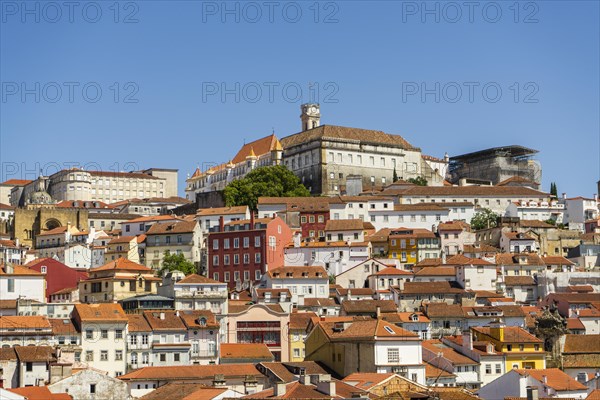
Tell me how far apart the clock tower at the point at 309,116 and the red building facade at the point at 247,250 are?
2832 inches

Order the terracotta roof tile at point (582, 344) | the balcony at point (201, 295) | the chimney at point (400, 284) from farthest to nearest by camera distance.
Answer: the chimney at point (400, 284) < the balcony at point (201, 295) < the terracotta roof tile at point (582, 344)

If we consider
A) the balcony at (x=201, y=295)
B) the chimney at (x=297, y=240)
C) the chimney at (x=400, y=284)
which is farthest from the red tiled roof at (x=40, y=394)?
the chimney at (x=297, y=240)

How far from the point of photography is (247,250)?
325 ft

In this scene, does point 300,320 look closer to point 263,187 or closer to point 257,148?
point 263,187

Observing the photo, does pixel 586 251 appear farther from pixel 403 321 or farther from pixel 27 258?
pixel 27 258

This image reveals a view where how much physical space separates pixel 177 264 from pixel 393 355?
4852cm

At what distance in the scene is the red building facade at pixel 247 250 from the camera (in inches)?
3868

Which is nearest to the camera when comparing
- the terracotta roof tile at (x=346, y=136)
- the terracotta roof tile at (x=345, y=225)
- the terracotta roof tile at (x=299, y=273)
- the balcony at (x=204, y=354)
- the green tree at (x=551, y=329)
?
the balcony at (x=204, y=354)

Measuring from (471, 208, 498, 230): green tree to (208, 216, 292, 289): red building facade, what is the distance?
1002 inches

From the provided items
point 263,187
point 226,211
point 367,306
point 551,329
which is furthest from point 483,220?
point 551,329

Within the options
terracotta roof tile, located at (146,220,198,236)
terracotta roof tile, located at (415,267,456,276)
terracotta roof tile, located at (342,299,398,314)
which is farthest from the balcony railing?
terracotta roof tile, located at (146,220,198,236)

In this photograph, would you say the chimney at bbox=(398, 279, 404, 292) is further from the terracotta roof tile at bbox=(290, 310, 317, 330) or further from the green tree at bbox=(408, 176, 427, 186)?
the green tree at bbox=(408, 176, 427, 186)

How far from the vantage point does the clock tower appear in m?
173

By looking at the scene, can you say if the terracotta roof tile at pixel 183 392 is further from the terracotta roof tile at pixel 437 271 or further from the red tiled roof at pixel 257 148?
the red tiled roof at pixel 257 148
